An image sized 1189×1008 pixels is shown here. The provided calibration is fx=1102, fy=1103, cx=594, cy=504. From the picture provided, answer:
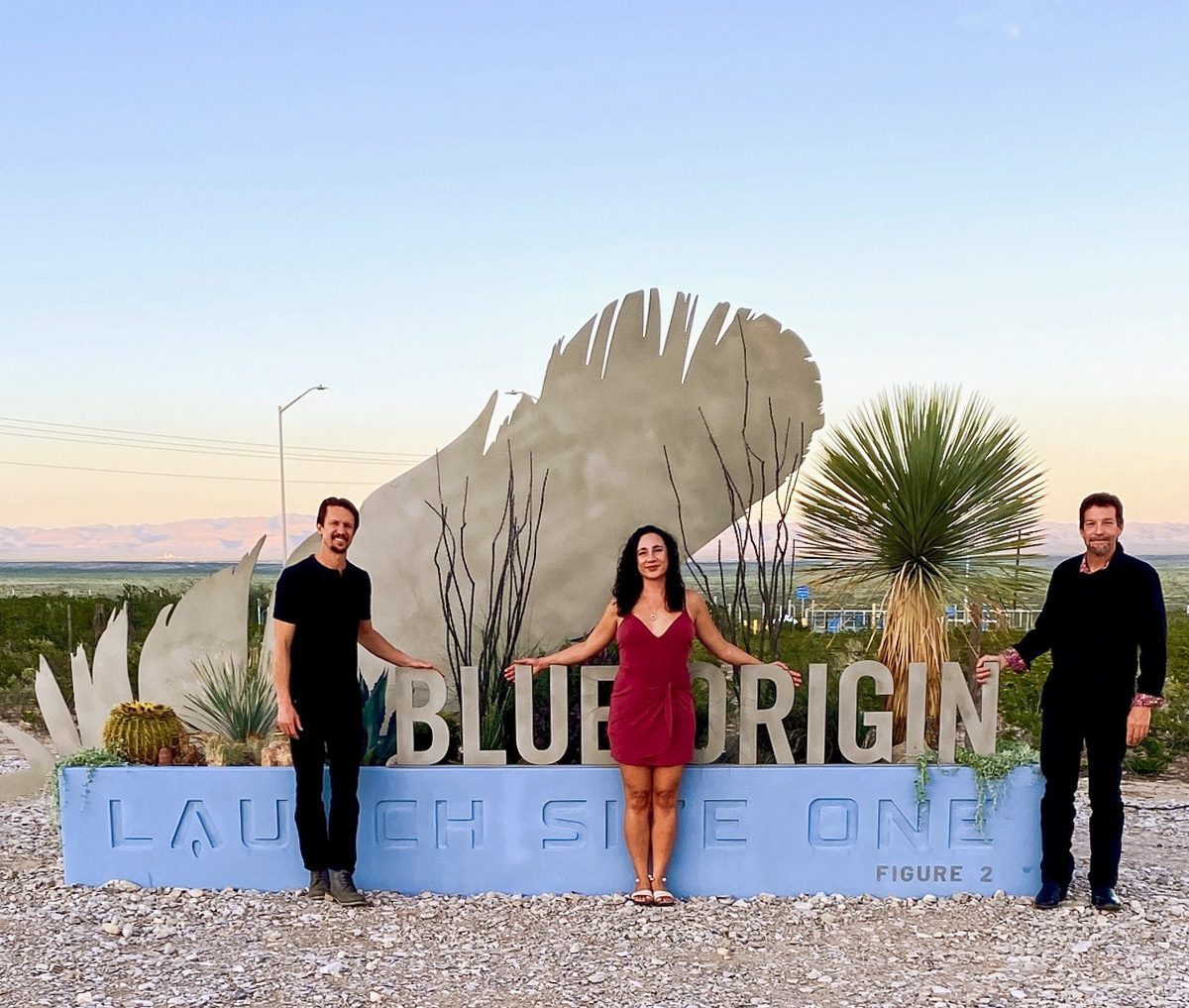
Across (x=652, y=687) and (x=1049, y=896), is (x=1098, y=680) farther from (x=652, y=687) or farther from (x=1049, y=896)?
(x=652, y=687)

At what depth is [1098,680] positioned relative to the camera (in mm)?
4543

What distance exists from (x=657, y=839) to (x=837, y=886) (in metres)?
0.88

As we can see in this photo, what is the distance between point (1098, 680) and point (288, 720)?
11.0ft

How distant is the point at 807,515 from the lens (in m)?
5.90

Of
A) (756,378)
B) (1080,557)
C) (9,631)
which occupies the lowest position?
(9,631)

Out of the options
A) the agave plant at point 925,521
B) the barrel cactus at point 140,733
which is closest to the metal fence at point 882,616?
the agave plant at point 925,521

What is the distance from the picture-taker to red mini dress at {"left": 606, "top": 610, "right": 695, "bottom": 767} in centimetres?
465

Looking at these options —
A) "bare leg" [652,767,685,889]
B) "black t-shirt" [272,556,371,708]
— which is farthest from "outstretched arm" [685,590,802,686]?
"black t-shirt" [272,556,371,708]

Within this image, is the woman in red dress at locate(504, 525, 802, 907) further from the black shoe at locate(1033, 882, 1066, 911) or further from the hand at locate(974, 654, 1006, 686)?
the black shoe at locate(1033, 882, 1066, 911)

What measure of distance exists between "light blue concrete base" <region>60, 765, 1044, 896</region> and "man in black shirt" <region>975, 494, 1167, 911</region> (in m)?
0.22

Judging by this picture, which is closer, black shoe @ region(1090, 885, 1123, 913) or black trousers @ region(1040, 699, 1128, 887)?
black trousers @ region(1040, 699, 1128, 887)

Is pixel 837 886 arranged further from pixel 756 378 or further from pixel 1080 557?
pixel 756 378

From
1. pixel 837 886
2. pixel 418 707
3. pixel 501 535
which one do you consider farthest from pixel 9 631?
pixel 837 886

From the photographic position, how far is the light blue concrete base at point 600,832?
4953 millimetres
